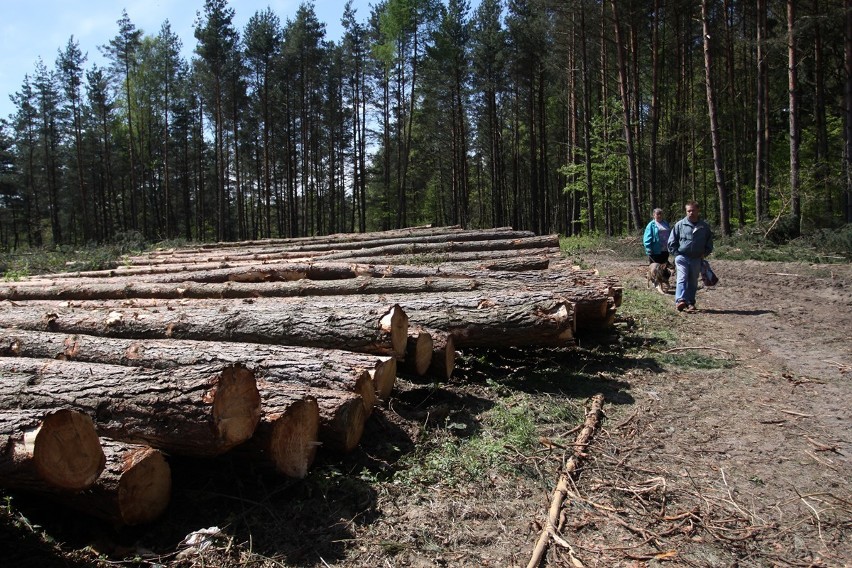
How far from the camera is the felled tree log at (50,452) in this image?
2793 millimetres

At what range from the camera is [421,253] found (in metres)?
11.8

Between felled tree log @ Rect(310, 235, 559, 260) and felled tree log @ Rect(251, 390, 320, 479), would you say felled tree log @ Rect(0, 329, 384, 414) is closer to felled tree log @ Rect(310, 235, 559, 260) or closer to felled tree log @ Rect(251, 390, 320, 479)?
felled tree log @ Rect(251, 390, 320, 479)

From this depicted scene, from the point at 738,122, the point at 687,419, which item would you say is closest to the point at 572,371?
the point at 687,419

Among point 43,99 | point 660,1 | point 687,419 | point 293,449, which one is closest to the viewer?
point 293,449

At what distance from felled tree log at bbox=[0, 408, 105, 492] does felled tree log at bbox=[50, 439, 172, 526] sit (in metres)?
0.11

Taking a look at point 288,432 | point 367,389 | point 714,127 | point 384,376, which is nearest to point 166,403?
point 288,432

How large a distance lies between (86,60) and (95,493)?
1698 inches

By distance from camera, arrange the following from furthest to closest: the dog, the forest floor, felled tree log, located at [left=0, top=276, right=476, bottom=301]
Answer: the dog, felled tree log, located at [left=0, top=276, right=476, bottom=301], the forest floor

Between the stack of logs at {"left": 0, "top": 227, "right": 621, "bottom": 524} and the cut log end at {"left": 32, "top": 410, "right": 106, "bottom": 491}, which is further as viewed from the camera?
the stack of logs at {"left": 0, "top": 227, "right": 621, "bottom": 524}

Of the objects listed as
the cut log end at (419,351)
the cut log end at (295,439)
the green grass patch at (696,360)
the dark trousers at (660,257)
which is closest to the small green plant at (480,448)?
the cut log end at (295,439)

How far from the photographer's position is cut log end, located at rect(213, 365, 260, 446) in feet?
10.4

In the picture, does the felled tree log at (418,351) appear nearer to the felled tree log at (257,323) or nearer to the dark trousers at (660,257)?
the felled tree log at (257,323)

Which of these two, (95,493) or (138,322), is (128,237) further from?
(95,493)

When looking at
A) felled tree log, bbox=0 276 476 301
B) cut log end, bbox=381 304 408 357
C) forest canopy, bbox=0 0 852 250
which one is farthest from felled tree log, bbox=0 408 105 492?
forest canopy, bbox=0 0 852 250
